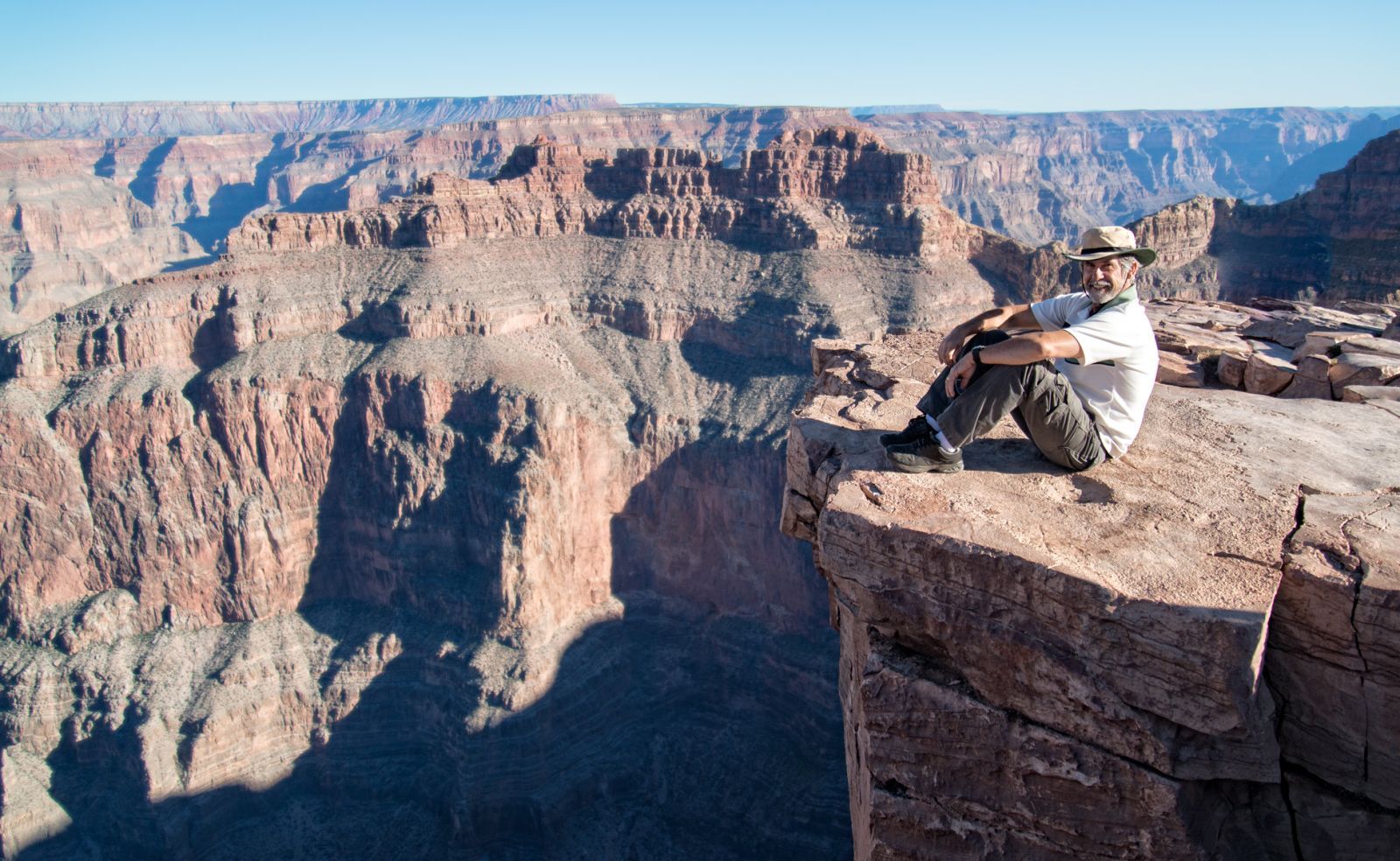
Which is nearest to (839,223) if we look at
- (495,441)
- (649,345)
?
(649,345)

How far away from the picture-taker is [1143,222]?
173 feet

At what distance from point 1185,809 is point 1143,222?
180 feet

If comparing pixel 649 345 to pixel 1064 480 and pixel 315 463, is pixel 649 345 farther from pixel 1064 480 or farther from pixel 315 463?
pixel 1064 480

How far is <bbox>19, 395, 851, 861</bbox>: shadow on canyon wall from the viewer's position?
Answer: 32.1 metres

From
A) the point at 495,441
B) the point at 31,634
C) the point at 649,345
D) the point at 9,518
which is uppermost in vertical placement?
the point at 649,345

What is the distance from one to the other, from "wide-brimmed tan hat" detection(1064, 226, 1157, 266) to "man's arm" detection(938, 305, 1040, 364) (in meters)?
1.29

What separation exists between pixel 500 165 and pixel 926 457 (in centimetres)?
10931

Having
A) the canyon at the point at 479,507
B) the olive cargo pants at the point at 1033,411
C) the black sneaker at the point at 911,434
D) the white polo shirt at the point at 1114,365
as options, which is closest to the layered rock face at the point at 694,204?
the canyon at the point at 479,507

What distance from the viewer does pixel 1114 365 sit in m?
7.57

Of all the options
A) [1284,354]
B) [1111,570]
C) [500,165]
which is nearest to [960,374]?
[1111,570]

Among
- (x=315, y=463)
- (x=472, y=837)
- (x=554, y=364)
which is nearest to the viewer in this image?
(x=472, y=837)

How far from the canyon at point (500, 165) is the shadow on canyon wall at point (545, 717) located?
72.6 metres

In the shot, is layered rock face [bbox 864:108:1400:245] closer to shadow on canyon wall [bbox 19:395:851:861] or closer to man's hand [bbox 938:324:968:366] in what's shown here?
shadow on canyon wall [bbox 19:395:851:861]

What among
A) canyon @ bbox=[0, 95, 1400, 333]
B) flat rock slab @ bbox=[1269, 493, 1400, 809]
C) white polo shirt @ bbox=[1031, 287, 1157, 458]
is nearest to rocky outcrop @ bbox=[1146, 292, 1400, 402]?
white polo shirt @ bbox=[1031, 287, 1157, 458]
